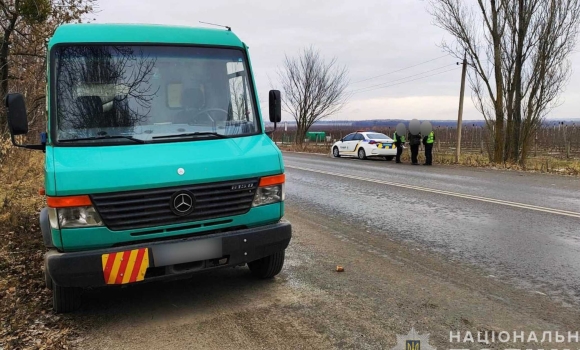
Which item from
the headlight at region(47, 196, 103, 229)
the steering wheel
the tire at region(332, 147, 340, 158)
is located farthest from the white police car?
the headlight at region(47, 196, 103, 229)

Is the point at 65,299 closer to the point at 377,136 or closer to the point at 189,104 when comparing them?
the point at 189,104

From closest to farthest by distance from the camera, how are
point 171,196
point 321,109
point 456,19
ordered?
1. point 171,196
2. point 456,19
3. point 321,109

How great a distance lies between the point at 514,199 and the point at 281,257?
6549 millimetres

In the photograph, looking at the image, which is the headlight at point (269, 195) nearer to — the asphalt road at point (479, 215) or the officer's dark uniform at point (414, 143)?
the asphalt road at point (479, 215)

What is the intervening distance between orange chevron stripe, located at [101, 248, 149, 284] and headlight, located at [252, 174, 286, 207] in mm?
1025

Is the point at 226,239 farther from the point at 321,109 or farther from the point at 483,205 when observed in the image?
the point at 321,109

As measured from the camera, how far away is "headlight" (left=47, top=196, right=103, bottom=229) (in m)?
3.27

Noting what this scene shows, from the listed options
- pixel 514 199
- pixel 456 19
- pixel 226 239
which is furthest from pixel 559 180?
pixel 226 239

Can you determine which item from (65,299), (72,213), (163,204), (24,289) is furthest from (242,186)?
(24,289)

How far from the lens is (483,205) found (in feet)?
27.6

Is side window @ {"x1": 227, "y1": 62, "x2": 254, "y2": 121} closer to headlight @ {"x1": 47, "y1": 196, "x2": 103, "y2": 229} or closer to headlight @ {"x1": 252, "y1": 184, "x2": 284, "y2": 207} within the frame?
headlight @ {"x1": 252, "y1": 184, "x2": 284, "y2": 207}

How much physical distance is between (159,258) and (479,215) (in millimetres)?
5869

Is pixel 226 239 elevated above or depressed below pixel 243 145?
below

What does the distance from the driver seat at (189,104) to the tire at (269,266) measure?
1.57 metres
